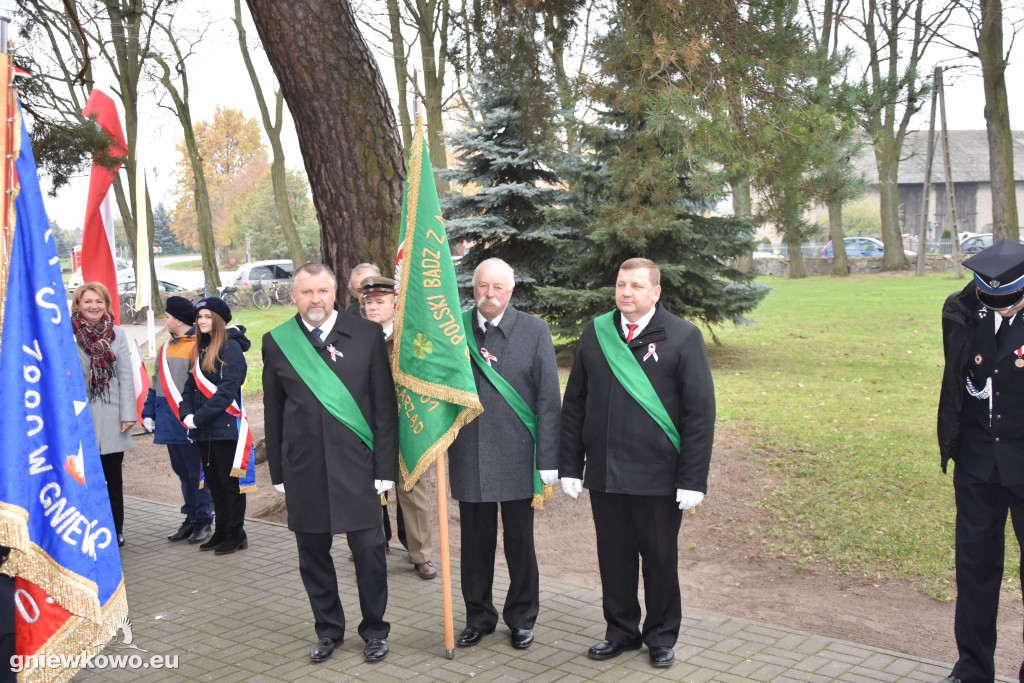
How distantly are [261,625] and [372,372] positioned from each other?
1.80m

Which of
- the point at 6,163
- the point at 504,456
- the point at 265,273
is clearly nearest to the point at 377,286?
the point at 504,456

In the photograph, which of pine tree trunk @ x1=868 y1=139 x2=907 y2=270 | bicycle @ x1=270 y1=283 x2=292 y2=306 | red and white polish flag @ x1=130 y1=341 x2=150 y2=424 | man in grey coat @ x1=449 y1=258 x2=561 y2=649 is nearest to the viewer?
man in grey coat @ x1=449 y1=258 x2=561 y2=649

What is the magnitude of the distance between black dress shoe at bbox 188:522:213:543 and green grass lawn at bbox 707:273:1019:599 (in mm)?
4379

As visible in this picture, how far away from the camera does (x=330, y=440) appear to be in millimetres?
5176

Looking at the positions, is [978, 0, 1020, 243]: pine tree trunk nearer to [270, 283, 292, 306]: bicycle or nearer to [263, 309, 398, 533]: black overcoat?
[263, 309, 398, 533]: black overcoat

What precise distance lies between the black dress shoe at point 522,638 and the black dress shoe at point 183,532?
146 inches

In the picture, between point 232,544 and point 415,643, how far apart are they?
2.60 m

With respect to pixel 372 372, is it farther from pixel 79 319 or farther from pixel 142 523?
pixel 142 523

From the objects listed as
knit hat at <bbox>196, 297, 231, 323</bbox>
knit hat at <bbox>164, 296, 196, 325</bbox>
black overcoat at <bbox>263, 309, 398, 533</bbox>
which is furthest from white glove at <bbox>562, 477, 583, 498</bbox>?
knit hat at <bbox>164, 296, 196, 325</bbox>

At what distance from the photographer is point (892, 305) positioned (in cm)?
2478

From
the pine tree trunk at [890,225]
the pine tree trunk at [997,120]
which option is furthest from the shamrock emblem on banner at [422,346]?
the pine tree trunk at [890,225]

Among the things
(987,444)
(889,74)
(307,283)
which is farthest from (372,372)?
(889,74)

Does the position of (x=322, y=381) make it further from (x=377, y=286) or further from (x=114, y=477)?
(x=114, y=477)

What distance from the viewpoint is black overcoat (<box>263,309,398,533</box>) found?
5.17m
